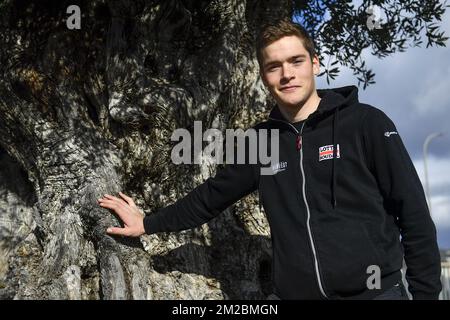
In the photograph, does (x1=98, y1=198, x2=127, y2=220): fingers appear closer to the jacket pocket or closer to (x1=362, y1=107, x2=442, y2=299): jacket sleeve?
the jacket pocket

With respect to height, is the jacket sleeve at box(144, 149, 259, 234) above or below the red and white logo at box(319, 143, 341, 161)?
below

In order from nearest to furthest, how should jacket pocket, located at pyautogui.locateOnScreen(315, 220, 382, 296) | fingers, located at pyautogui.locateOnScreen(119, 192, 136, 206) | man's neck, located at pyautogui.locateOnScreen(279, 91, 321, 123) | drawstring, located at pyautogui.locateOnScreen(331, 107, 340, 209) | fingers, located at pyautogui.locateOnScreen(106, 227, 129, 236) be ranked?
1. jacket pocket, located at pyautogui.locateOnScreen(315, 220, 382, 296)
2. drawstring, located at pyautogui.locateOnScreen(331, 107, 340, 209)
3. man's neck, located at pyautogui.locateOnScreen(279, 91, 321, 123)
4. fingers, located at pyautogui.locateOnScreen(106, 227, 129, 236)
5. fingers, located at pyautogui.locateOnScreen(119, 192, 136, 206)

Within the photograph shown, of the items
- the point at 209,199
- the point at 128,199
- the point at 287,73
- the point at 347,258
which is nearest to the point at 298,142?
the point at 287,73

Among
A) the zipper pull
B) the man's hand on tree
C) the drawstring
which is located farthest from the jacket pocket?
the man's hand on tree

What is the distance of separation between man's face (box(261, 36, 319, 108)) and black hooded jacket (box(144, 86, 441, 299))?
171 mm

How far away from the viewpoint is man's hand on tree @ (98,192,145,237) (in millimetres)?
5039

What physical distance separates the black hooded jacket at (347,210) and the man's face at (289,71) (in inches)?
6.7

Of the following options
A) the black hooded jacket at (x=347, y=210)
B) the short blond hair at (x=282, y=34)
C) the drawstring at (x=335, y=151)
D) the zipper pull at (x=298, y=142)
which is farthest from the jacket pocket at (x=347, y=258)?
the short blond hair at (x=282, y=34)

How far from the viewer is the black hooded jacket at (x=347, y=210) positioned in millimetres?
3330

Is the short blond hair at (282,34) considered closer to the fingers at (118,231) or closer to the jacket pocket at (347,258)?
the jacket pocket at (347,258)
